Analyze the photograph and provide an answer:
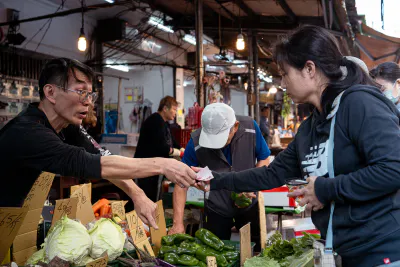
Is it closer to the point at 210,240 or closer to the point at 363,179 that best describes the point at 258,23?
the point at 210,240

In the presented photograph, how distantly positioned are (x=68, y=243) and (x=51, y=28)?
9.64 meters

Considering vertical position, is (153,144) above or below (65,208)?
above

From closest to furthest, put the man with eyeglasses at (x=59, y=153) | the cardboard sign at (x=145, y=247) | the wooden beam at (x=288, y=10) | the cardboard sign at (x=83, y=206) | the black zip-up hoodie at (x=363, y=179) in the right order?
1. the black zip-up hoodie at (x=363, y=179)
2. the man with eyeglasses at (x=59, y=153)
3. the cardboard sign at (x=145, y=247)
4. the cardboard sign at (x=83, y=206)
5. the wooden beam at (x=288, y=10)

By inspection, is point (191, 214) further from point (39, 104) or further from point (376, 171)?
point (376, 171)

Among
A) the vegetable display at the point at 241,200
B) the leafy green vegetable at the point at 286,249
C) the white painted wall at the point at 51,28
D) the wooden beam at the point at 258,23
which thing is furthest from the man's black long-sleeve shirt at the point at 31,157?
the wooden beam at the point at 258,23

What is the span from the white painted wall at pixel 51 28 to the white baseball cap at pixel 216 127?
7.87m

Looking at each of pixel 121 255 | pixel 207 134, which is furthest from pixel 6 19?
pixel 121 255

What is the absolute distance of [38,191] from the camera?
2408 mm

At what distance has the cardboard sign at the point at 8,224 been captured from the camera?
2059 millimetres

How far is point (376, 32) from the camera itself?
8242 mm

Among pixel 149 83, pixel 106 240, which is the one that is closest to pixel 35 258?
pixel 106 240

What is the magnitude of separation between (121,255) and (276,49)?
1586 millimetres

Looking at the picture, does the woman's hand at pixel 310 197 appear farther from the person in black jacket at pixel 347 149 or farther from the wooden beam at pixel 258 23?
the wooden beam at pixel 258 23

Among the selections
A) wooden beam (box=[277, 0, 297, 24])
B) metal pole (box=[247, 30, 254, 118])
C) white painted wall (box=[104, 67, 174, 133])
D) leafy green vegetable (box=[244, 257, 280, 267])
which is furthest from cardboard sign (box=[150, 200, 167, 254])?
white painted wall (box=[104, 67, 174, 133])
